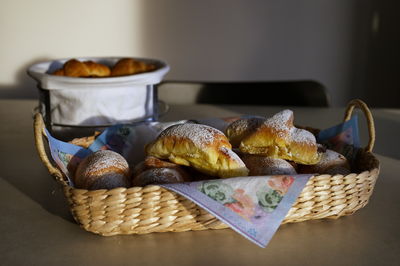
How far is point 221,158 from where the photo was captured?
66cm

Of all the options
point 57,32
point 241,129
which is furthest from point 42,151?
A: point 57,32

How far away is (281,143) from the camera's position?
0.71m

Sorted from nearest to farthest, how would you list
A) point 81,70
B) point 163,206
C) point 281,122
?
1. point 163,206
2. point 281,122
3. point 81,70

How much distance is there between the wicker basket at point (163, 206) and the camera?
2.01 feet

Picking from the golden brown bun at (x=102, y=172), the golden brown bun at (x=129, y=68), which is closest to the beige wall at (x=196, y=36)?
the golden brown bun at (x=129, y=68)

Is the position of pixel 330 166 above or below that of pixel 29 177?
above

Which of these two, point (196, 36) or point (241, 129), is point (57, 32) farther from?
point (241, 129)

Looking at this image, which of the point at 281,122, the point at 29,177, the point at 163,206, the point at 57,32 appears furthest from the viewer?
the point at 57,32

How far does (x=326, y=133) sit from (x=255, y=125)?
16 cm

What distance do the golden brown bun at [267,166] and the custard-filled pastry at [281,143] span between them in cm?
2

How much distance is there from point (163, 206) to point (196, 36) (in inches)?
49.8

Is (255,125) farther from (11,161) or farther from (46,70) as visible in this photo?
(46,70)

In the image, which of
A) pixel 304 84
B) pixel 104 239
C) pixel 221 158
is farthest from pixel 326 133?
pixel 304 84

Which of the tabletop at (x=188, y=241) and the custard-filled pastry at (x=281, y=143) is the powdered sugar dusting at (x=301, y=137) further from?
the tabletop at (x=188, y=241)
